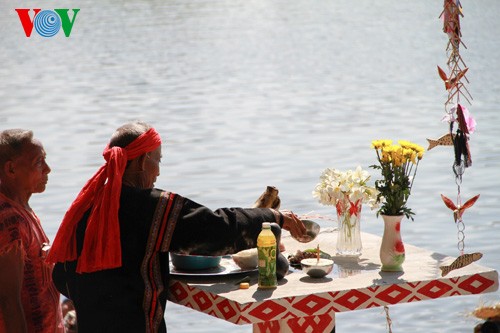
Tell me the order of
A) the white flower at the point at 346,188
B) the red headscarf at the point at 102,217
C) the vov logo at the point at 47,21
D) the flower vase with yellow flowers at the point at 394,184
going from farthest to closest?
the vov logo at the point at 47,21 < the white flower at the point at 346,188 < the flower vase with yellow flowers at the point at 394,184 < the red headscarf at the point at 102,217

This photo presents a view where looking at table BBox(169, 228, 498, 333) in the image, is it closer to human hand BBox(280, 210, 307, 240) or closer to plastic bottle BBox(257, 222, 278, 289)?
plastic bottle BBox(257, 222, 278, 289)

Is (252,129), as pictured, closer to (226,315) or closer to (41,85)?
(41,85)

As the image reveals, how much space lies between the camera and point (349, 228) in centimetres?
486

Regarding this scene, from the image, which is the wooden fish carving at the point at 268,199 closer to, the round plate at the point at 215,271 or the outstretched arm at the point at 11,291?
the round plate at the point at 215,271

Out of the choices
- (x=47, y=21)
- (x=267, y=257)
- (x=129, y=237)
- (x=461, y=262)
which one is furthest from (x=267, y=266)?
(x=47, y=21)

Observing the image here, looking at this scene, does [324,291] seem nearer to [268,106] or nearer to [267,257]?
[267,257]

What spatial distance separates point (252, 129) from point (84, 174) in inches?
123

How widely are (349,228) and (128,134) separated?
982 mm

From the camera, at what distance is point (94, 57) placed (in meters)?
23.4

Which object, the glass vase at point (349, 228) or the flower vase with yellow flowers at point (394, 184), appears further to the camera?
the glass vase at point (349, 228)

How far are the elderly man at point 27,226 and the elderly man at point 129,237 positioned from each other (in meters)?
0.10

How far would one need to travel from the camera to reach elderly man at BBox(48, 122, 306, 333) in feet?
14.2

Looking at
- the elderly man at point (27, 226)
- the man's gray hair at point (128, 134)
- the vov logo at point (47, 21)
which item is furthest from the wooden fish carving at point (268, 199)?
the vov logo at point (47, 21)

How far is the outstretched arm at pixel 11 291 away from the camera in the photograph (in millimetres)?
4184
